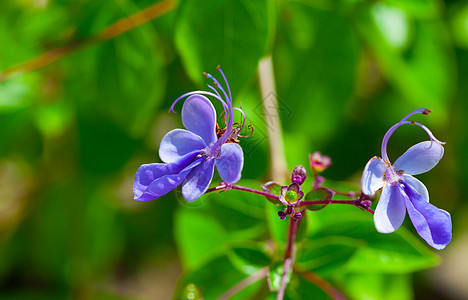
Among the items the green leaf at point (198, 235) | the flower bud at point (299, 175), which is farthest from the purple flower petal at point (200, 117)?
the green leaf at point (198, 235)

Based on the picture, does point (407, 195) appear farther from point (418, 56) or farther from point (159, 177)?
point (418, 56)

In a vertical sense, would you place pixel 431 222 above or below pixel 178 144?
below

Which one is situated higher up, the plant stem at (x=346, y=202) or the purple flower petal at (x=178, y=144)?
the purple flower petal at (x=178, y=144)

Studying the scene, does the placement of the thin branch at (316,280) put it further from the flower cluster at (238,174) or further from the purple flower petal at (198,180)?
the purple flower petal at (198,180)

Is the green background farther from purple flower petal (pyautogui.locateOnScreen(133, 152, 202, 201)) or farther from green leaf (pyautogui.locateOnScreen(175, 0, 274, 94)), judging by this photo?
purple flower petal (pyautogui.locateOnScreen(133, 152, 202, 201))

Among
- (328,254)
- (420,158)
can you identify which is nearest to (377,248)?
(328,254)

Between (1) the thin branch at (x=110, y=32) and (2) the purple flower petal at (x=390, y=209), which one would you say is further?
(1) the thin branch at (x=110, y=32)

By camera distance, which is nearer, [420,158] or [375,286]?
[420,158]

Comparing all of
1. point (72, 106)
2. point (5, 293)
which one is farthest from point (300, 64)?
point (5, 293)
